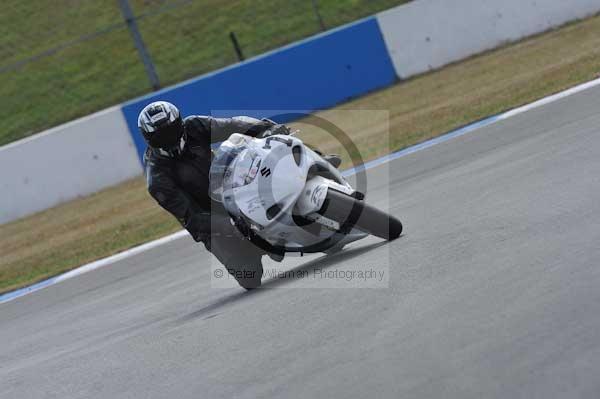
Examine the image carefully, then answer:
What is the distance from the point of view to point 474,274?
5301 millimetres

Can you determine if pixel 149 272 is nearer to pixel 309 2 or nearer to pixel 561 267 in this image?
pixel 561 267

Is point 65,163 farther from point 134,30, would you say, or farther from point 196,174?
point 196,174

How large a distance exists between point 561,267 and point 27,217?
473 inches

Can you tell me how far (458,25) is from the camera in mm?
17266

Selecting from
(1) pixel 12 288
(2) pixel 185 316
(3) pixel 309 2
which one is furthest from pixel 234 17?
(2) pixel 185 316

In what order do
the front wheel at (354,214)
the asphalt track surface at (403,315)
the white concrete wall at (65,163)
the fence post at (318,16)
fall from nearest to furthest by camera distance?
the asphalt track surface at (403,315) < the front wheel at (354,214) < the white concrete wall at (65,163) < the fence post at (318,16)

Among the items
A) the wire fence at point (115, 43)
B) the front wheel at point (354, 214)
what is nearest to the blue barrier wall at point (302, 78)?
the wire fence at point (115, 43)

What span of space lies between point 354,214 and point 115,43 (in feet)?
40.6

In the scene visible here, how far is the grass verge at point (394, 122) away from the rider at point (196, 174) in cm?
446

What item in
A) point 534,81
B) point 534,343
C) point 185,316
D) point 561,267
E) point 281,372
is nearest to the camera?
point 534,343

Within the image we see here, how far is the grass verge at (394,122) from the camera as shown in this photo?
1249 centimetres

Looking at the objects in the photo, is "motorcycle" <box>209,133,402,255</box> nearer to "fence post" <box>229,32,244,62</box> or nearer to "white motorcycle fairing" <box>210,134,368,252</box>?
"white motorcycle fairing" <box>210,134,368,252</box>

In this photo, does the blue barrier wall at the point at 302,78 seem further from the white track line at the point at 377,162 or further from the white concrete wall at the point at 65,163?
the white track line at the point at 377,162

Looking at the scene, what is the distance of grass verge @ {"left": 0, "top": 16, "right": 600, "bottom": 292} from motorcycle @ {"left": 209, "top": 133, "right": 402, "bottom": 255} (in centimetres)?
500
